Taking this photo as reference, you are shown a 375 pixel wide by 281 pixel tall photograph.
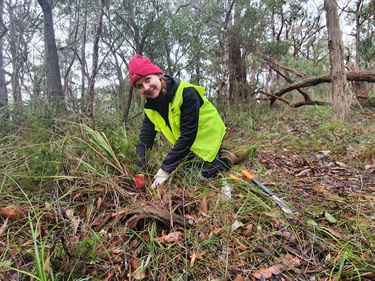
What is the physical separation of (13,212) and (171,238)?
114 centimetres

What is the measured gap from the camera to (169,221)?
1.77 meters

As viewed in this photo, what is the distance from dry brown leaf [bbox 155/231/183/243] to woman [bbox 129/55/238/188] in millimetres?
555

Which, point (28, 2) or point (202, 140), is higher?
point (28, 2)

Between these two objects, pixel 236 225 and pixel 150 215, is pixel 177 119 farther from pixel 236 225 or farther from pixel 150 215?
pixel 236 225

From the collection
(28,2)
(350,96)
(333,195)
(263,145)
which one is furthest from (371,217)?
(28,2)

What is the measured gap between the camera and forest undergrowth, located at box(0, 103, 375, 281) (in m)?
1.42

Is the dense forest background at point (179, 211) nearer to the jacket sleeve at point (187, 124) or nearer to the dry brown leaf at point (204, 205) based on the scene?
the dry brown leaf at point (204, 205)

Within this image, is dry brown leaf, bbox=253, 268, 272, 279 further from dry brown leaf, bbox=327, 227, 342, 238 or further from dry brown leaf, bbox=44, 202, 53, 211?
dry brown leaf, bbox=44, 202, 53, 211

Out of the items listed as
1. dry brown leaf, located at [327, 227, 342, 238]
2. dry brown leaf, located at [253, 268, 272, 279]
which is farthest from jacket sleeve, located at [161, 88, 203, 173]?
dry brown leaf, located at [327, 227, 342, 238]

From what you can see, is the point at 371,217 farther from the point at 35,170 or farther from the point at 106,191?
the point at 35,170

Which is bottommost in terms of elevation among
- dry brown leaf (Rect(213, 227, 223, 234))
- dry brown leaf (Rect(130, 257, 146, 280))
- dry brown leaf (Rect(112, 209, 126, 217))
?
dry brown leaf (Rect(130, 257, 146, 280))

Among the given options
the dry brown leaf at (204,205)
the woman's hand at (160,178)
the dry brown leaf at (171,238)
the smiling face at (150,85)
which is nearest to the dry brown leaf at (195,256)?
the dry brown leaf at (171,238)

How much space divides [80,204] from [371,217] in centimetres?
215

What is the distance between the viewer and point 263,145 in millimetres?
3453
